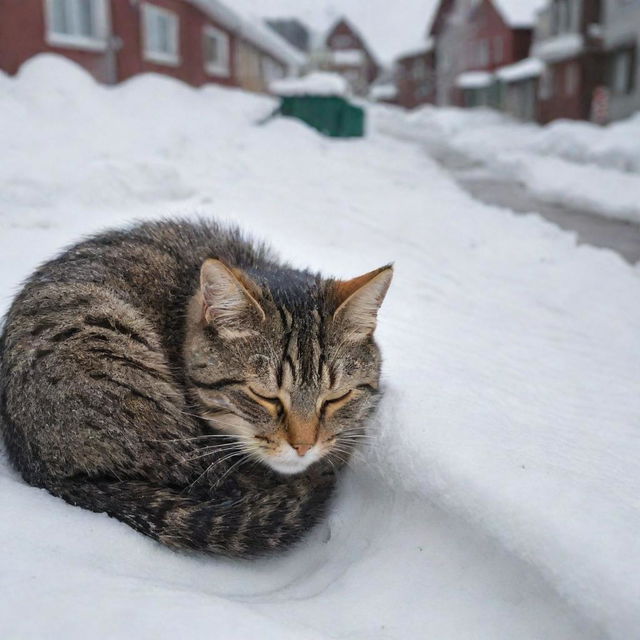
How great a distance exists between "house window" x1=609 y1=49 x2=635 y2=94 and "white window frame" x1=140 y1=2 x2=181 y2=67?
1242cm

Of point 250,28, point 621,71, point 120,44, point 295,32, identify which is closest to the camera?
point 120,44

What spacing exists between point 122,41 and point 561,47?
49.4ft

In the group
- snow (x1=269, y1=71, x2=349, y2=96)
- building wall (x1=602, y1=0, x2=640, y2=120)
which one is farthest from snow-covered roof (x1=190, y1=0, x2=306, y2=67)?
building wall (x1=602, y1=0, x2=640, y2=120)

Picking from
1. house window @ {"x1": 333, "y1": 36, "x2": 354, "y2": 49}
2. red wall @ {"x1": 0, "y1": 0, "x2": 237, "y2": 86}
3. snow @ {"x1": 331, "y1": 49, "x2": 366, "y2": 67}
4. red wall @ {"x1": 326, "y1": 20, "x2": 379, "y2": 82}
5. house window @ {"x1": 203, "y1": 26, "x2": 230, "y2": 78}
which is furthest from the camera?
snow @ {"x1": 331, "y1": 49, "x2": 366, "y2": 67}

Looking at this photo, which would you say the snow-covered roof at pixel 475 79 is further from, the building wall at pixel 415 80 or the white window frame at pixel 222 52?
the white window frame at pixel 222 52

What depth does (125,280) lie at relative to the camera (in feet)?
7.45

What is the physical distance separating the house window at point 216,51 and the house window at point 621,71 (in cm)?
1095

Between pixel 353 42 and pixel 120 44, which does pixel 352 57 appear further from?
pixel 120 44

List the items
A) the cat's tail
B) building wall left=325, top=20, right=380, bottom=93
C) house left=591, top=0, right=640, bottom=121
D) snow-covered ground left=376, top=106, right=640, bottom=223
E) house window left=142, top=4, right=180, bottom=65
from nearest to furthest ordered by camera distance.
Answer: the cat's tail, snow-covered ground left=376, top=106, right=640, bottom=223, house window left=142, top=4, right=180, bottom=65, house left=591, top=0, right=640, bottom=121, building wall left=325, top=20, right=380, bottom=93

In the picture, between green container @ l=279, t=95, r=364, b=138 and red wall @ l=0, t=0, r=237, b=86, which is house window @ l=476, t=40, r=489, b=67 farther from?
green container @ l=279, t=95, r=364, b=138

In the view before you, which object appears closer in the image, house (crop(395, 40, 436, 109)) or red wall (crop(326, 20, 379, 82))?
house (crop(395, 40, 436, 109))

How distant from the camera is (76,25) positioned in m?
9.27

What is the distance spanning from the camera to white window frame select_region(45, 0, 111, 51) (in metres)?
8.66

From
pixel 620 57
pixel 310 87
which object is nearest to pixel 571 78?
pixel 620 57
